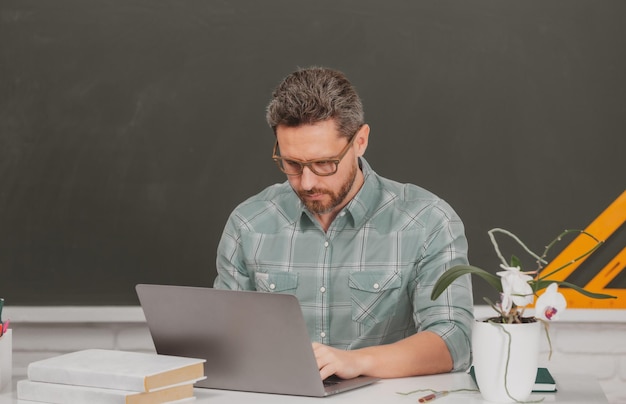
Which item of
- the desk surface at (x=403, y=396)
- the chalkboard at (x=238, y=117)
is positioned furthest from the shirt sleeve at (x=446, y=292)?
the chalkboard at (x=238, y=117)

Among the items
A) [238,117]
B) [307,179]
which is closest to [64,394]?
[307,179]

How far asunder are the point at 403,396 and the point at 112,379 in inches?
19.6

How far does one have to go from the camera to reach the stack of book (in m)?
1.50

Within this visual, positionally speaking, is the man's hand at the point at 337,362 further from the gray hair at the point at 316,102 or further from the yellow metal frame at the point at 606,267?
the yellow metal frame at the point at 606,267

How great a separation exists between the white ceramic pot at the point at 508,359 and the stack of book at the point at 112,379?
49 cm

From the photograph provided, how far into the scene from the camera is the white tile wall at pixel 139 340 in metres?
2.66

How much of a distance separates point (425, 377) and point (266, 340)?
38cm

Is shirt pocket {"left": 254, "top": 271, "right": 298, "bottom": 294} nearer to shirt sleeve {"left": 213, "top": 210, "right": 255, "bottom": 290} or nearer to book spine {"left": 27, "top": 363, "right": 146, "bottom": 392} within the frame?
shirt sleeve {"left": 213, "top": 210, "right": 255, "bottom": 290}

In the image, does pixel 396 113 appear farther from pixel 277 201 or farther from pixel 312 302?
pixel 312 302

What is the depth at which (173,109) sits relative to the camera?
9.18 ft

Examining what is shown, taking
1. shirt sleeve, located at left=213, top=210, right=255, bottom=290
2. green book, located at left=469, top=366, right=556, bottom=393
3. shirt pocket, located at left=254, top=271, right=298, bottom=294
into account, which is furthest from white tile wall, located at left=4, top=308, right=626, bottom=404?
green book, located at left=469, top=366, right=556, bottom=393

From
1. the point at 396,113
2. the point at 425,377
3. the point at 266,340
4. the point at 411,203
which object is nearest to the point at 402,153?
the point at 396,113

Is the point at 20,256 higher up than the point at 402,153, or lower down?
lower down

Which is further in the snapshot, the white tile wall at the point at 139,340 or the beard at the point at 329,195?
the white tile wall at the point at 139,340
